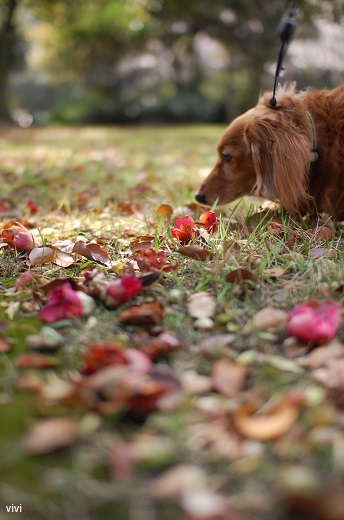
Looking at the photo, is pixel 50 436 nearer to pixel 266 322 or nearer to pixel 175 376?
pixel 175 376

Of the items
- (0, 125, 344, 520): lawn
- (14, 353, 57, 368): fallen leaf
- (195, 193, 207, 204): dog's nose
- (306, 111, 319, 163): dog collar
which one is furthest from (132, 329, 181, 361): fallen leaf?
(195, 193, 207, 204): dog's nose

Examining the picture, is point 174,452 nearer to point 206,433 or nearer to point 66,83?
point 206,433

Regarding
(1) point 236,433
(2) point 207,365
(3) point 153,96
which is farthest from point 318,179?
(3) point 153,96

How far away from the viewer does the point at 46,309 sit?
5.18 ft

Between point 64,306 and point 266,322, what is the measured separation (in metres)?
0.61

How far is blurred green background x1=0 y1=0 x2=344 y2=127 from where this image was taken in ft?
44.5

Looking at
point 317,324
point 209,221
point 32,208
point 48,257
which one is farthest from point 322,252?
point 32,208

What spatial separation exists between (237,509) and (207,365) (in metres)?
0.49

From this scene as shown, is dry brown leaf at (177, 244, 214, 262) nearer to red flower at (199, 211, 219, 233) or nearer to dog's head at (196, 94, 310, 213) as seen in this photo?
red flower at (199, 211, 219, 233)

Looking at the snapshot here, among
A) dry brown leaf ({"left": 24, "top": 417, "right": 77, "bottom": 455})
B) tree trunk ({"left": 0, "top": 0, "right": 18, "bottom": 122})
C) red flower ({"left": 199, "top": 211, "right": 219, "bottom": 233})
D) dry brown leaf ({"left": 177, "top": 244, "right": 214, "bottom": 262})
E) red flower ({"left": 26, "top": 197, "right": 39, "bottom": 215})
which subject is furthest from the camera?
tree trunk ({"left": 0, "top": 0, "right": 18, "bottom": 122})

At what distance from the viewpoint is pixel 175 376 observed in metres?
1.23

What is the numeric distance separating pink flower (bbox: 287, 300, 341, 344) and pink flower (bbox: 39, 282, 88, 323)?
0.63 metres

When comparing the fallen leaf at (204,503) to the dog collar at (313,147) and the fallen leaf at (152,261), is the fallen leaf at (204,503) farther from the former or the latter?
the dog collar at (313,147)

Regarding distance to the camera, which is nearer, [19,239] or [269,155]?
[19,239]
